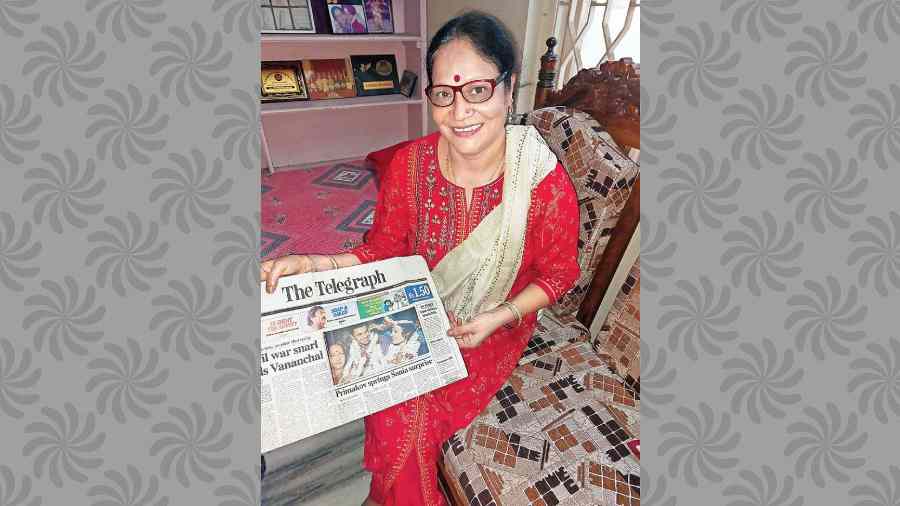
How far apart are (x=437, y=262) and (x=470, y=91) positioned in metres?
0.44

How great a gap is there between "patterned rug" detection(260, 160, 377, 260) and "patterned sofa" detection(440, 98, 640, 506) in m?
1.42

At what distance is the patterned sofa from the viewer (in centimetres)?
83

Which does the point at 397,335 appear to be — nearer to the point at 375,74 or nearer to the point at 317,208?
the point at 317,208

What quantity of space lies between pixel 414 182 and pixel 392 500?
81 centimetres

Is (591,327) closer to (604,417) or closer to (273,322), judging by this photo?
(604,417)

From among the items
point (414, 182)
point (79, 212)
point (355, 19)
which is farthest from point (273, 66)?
point (79, 212)

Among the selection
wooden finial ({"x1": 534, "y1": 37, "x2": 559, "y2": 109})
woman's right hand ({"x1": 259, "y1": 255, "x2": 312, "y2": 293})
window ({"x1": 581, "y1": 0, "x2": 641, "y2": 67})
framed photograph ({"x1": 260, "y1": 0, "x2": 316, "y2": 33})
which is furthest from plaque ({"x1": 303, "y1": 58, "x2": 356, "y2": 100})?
woman's right hand ({"x1": 259, "y1": 255, "x2": 312, "y2": 293})

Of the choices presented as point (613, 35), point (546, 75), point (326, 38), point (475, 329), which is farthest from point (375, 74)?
point (475, 329)

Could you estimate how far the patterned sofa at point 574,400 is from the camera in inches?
32.8

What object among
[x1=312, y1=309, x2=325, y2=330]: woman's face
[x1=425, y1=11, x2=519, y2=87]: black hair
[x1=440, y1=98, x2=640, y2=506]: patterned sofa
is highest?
[x1=425, y1=11, x2=519, y2=87]: black hair

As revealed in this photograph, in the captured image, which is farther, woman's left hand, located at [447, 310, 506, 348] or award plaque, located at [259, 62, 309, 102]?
award plaque, located at [259, 62, 309, 102]

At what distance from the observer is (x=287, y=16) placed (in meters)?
2.46

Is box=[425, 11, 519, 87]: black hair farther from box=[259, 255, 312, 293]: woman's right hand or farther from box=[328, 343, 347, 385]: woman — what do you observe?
box=[328, 343, 347, 385]: woman

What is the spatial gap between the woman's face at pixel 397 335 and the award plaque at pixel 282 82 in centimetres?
243
